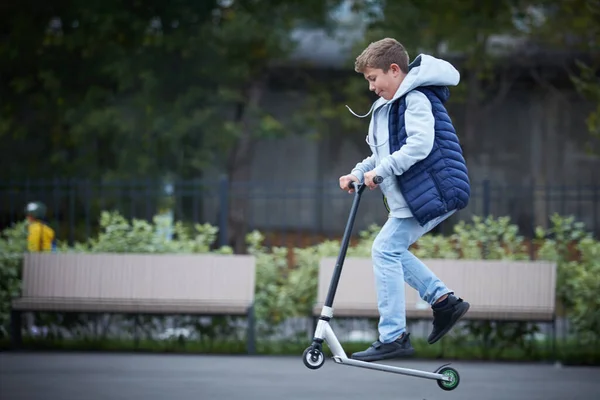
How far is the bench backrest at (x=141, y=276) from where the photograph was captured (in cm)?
1170

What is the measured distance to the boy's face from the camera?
6.69m

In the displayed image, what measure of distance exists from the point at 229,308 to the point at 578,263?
3.40m

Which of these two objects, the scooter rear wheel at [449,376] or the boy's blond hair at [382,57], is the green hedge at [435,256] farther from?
the boy's blond hair at [382,57]

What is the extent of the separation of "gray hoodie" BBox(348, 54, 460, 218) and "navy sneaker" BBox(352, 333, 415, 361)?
2.25ft

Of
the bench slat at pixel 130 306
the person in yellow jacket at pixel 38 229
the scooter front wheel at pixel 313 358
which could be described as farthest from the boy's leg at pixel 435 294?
the person in yellow jacket at pixel 38 229

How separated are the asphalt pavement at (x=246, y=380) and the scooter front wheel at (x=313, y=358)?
135 cm

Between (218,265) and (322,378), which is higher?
(218,265)

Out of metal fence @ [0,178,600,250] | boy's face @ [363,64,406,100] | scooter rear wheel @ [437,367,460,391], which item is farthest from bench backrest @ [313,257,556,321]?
metal fence @ [0,178,600,250]

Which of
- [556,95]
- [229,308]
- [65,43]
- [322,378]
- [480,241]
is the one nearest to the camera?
[322,378]

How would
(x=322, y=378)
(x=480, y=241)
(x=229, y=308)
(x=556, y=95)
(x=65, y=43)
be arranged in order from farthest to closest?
(x=556, y=95)
(x=65, y=43)
(x=480, y=241)
(x=229, y=308)
(x=322, y=378)

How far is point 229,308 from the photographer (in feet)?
37.9

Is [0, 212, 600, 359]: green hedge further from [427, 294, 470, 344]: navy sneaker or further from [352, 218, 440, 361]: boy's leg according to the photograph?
[352, 218, 440, 361]: boy's leg

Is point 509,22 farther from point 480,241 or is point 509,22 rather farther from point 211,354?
point 211,354

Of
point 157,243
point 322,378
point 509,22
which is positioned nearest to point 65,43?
point 509,22
